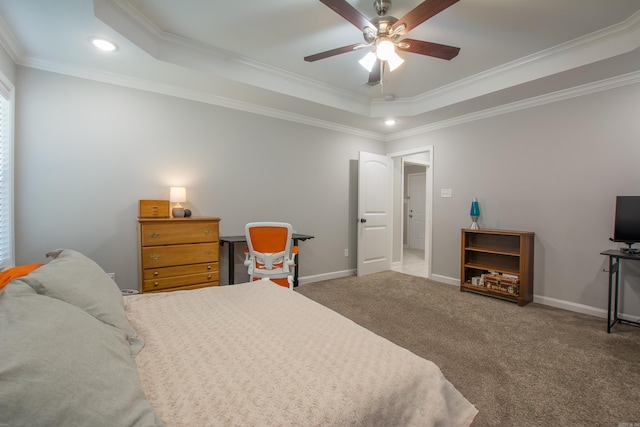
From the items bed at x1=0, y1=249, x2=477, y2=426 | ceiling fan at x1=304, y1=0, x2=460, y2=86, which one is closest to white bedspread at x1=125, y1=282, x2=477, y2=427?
bed at x1=0, y1=249, x2=477, y2=426

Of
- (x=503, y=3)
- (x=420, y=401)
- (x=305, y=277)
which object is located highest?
(x=503, y=3)

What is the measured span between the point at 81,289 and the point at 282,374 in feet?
2.83

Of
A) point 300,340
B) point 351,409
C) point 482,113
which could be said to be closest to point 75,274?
point 300,340

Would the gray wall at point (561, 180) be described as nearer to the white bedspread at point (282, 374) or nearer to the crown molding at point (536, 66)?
the crown molding at point (536, 66)

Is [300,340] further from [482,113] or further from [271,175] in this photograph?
[482,113]

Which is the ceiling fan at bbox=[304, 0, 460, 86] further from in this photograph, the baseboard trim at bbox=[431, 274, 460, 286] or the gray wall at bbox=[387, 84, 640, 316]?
the baseboard trim at bbox=[431, 274, 460, 286]

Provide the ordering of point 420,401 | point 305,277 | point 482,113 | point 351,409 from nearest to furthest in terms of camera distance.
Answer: point 351,409, point 420,401, point 482,113, point 305,277

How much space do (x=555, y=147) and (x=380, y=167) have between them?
239cm

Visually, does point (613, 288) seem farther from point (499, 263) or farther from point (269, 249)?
point (269, 249)

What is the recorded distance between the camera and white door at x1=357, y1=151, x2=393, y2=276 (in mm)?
4734

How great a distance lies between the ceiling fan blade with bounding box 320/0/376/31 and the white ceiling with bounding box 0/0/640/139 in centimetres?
32

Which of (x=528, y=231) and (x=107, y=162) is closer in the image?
(x=107, y=162)

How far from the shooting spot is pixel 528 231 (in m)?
3.58

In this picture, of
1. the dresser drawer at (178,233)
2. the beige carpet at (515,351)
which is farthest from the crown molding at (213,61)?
the beige carpet at (515,351)
